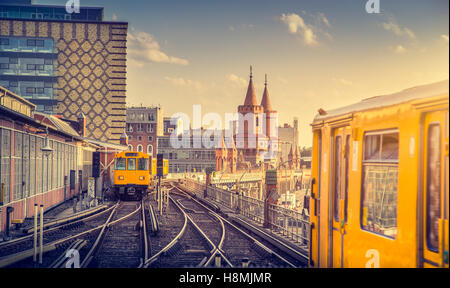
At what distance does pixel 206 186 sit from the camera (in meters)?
32.9

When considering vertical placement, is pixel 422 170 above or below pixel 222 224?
above

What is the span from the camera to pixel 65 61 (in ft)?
114

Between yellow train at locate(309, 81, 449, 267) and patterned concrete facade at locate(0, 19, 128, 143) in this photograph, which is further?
patterned concrete facade at locate(0, 19, 128, 143)

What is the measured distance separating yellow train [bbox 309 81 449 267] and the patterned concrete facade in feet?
83.8

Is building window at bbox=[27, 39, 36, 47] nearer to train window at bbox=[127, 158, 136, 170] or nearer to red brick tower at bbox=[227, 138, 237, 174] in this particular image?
train window at bbox=[127, 158, 136, 170]

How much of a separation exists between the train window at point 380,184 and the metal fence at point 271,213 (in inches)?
206

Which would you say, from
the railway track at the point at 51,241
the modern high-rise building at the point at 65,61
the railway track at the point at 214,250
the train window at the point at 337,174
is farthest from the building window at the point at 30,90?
the train window at the point at 337,174

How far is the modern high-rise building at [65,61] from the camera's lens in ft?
109

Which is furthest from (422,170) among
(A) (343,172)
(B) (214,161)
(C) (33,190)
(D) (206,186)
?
(B) (214,161)

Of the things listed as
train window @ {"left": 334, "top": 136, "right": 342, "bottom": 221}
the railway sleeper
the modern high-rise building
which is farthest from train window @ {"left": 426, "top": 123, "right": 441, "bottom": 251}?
the modern high-rise building

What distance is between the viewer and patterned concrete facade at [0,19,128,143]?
105 feet

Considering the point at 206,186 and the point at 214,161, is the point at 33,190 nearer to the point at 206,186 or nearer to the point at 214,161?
the point at 206,186

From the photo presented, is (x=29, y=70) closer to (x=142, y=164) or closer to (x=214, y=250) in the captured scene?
(x=142, y=164)
